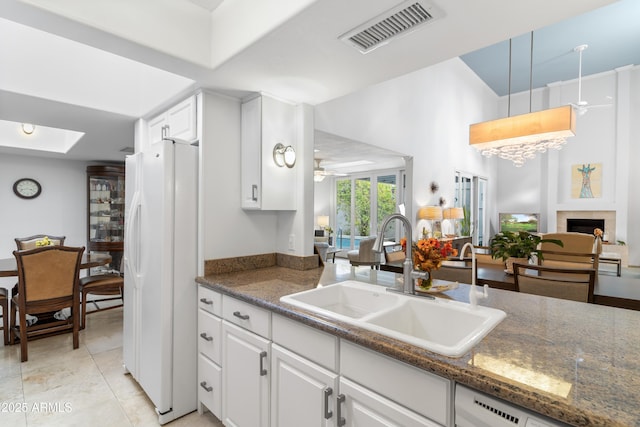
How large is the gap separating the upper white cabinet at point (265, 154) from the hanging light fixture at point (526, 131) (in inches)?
122

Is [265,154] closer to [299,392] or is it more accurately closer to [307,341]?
[307,341]

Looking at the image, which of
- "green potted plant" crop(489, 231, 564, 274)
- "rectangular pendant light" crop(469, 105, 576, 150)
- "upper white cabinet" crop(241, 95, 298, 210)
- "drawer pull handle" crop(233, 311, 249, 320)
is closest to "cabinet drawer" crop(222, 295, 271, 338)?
"drawer pull handle" crop(233, 311, 249, 320)

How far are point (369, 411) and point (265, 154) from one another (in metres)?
1.71

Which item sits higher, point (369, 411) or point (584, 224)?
point (584, 224)

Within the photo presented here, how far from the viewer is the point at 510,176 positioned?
8727 mm

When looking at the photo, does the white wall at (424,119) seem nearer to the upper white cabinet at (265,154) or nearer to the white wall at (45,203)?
the upper white cabinet at (265,154)

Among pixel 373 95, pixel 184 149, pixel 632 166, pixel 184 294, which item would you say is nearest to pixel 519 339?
pixel 184 294

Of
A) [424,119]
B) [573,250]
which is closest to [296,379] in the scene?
[573,250]

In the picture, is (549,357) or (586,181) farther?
(586,181)

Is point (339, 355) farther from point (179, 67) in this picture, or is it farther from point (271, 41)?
point (179, 67)

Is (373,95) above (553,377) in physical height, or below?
above

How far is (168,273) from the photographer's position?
6.73 feet

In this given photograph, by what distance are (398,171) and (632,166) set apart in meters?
5.10

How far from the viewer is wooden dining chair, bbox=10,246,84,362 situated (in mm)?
2850
